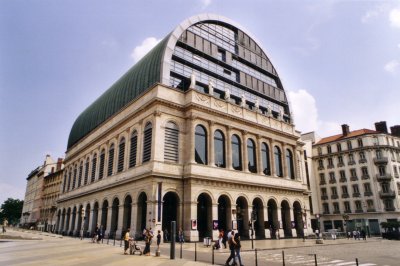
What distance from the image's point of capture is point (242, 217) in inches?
1495

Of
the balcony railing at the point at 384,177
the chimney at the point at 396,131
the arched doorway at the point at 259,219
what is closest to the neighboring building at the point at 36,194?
the arched doorway at the point at 259,219

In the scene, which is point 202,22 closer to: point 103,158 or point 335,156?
point 103,158

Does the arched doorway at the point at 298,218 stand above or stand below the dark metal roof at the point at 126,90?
below

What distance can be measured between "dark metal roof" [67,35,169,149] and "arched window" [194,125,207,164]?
301 inches

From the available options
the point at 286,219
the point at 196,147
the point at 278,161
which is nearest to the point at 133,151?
the point at 196,147

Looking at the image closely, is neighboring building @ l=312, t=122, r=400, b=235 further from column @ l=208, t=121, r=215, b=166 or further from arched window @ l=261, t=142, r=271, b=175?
column @ l=208, t=121, r=215, b=166

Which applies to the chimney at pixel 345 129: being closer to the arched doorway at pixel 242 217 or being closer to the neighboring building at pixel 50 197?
the arched doorway at pixel 242 217

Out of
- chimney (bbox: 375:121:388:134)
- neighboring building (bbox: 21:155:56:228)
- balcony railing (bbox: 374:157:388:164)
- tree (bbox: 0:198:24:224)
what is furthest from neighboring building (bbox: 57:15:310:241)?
tree (bbox: 0:198:24:224)

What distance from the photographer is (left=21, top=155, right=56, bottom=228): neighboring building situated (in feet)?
285

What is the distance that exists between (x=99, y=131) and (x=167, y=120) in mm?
18050

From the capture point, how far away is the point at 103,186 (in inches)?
1620

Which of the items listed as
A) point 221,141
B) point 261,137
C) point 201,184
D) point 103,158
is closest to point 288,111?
point 261,137

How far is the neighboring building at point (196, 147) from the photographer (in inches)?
1296

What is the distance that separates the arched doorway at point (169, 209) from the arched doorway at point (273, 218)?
543 inches
